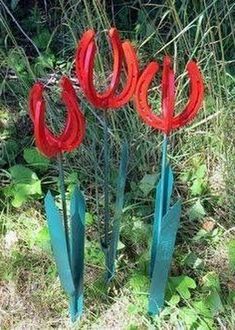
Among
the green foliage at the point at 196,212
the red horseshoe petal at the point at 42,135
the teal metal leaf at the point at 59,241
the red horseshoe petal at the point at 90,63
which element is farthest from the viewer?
the green foliage at the point at 196,212

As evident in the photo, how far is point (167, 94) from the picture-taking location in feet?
5.81

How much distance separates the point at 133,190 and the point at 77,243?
57 centimetres

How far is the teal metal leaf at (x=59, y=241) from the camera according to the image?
186 centimetres

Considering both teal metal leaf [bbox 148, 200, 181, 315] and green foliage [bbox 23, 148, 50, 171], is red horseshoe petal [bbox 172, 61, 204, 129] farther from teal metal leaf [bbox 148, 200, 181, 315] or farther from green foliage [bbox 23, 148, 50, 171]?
green foliage [bbox 23, 148, 50, 171]

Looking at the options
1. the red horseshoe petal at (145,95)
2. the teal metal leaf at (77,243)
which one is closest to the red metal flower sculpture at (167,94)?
the red horseshoe petal at (145,95)

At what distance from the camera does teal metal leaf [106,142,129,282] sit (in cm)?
195

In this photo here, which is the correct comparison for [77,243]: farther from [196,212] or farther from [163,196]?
[196,212]

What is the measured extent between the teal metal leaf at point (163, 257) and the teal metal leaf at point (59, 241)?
0.22m

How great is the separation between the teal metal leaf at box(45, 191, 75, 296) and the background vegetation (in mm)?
189

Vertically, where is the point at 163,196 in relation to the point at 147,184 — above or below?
above


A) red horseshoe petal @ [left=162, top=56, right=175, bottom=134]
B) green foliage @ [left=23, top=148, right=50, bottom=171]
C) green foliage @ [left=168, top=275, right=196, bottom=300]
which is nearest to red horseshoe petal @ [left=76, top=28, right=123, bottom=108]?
red horseshoe petal @ [left=162, top=56, right=175, bottom=134]

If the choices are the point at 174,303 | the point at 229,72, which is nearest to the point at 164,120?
the point at 174,303

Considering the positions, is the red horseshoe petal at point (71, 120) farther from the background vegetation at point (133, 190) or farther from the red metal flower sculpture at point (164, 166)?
the background vegetation at point (133, 190)

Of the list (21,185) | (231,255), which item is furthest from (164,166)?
(21,185)
